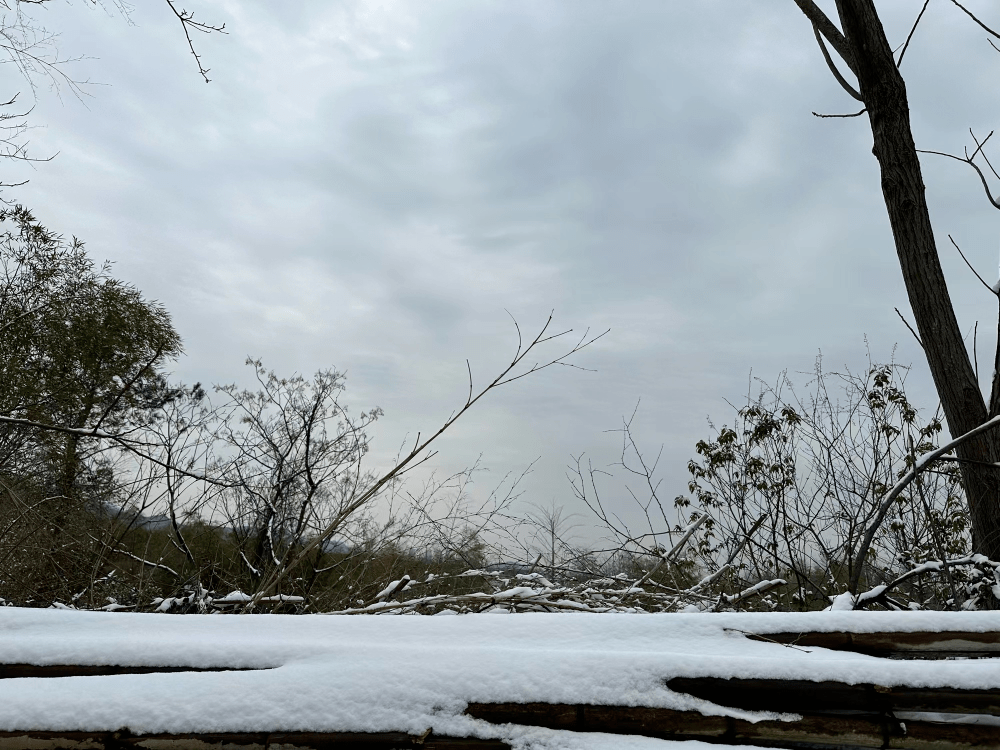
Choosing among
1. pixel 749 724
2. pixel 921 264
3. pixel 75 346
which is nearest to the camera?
pixel 749 724

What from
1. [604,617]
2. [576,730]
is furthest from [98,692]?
[604,617]

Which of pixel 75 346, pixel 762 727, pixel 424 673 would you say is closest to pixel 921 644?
pixel 762 727

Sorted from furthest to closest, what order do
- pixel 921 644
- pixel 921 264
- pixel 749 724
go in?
pixel 921 264, pixel 921 644, pixel 749 724

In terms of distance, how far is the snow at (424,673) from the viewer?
1.26 m

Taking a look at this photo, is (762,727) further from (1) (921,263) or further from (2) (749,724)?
(1) (921,263)

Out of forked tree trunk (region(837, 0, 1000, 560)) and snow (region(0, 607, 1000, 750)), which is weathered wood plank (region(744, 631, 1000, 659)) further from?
forked tree trunk (region(837, 0, 1000, 560))

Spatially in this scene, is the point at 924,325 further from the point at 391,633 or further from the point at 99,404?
the point at 99,404

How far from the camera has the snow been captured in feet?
4.14

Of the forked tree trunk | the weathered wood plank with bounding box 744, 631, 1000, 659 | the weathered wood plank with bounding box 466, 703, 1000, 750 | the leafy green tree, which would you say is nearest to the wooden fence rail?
the weathered wood plank with bounding box 466, 703, 1000, 750

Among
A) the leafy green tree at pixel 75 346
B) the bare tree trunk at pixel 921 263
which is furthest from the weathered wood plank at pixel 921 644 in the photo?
the leafy green tree at pixel 75 346

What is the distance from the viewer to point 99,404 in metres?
14.5

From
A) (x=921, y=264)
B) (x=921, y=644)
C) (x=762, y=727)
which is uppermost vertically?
(x=921, y=264)

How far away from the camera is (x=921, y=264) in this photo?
12.4ft

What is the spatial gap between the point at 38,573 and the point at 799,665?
6628 millimetres
